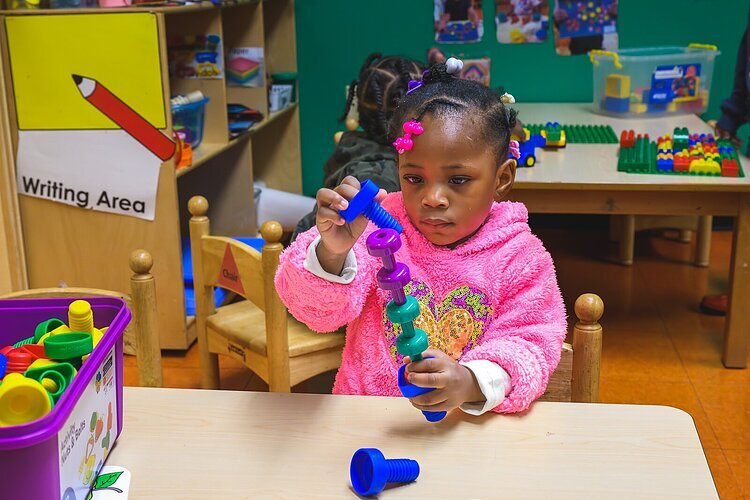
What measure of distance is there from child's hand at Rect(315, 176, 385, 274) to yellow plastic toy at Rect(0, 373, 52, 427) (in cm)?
36

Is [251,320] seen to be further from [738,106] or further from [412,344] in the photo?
[738,106]

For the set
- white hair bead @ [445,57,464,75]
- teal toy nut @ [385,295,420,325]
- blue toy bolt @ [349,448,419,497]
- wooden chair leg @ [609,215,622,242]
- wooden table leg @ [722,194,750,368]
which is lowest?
wooden chair leg @ [609,215,622,242]

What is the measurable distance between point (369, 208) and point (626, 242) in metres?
2.93

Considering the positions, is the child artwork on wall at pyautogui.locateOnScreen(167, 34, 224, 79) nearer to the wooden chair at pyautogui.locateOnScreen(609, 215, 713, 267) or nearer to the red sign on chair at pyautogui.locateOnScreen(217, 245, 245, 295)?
the red sign on chair at pyautogui.locateOnScreen(217, 245, 245, 295)

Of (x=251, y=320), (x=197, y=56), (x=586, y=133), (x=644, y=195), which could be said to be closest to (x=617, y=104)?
(x=586, y=133)

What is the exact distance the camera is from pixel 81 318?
A: 935 mm

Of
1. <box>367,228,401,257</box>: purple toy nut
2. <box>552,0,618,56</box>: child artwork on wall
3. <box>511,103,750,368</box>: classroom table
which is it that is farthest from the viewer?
<box>552,0,618,56</box>: child artwork on wall

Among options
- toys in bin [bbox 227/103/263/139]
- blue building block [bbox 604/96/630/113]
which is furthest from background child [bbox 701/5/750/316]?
toys in bin [bbox 227/103/263/139]

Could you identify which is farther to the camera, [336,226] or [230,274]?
[230,274]

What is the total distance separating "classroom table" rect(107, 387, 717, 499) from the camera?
0.93 metres

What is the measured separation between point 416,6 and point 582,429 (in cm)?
313

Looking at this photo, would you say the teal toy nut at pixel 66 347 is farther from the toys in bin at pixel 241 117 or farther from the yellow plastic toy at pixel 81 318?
the toys in bin at pixel 241 117

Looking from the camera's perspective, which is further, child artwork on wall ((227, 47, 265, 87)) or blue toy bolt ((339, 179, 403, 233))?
child artwork on wall ((227, 47, 265, 87))

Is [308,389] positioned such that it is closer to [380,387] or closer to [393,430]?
[380,387]
